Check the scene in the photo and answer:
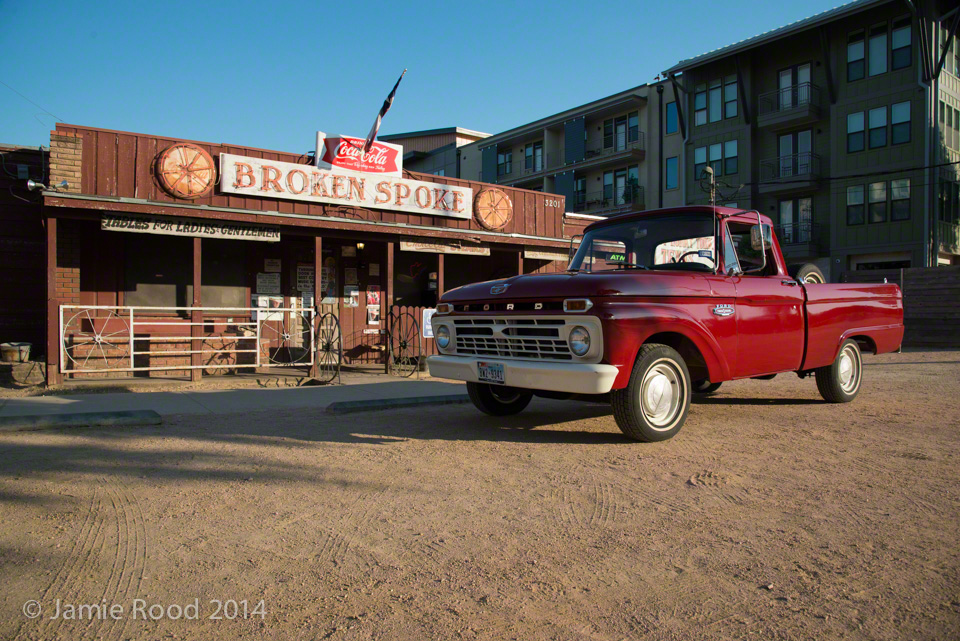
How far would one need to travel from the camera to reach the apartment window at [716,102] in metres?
31.3

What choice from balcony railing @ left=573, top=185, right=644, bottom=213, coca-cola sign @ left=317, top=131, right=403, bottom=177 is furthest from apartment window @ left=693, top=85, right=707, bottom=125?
coca-cola sign @ left=317, top=131, right=403, bottom=177

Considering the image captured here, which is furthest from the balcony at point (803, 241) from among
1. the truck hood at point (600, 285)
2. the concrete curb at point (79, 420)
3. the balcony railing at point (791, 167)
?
the concrete curb at point (79, 420)

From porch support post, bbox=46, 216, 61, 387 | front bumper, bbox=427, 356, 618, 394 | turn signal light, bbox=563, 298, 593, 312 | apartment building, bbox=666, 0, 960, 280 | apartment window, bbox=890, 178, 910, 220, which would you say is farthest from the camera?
apartment window, bbox=890, 178, 910, 220

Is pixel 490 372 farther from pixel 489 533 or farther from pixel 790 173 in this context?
pixel 790 173

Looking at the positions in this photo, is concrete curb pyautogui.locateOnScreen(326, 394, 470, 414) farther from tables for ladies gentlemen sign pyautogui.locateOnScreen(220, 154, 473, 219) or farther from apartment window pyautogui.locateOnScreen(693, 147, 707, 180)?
apartment window pyautogui.locateOnScreen(693, 147, 707, 180)

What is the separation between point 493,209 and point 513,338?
9442 millimetres

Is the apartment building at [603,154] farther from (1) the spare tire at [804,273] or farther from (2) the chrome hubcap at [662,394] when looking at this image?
(2) the chrome hubcap at [662,394]

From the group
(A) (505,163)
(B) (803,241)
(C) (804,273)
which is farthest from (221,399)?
(A) (505,163)

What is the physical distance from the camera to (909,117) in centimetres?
2519

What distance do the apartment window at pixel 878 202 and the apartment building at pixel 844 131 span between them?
1.6 inches

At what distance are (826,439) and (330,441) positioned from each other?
4.39 metres

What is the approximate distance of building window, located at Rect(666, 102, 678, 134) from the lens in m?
33.3

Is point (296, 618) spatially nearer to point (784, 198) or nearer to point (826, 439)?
point (826, 439)

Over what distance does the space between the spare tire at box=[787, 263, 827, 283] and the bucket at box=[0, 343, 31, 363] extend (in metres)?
11.0
